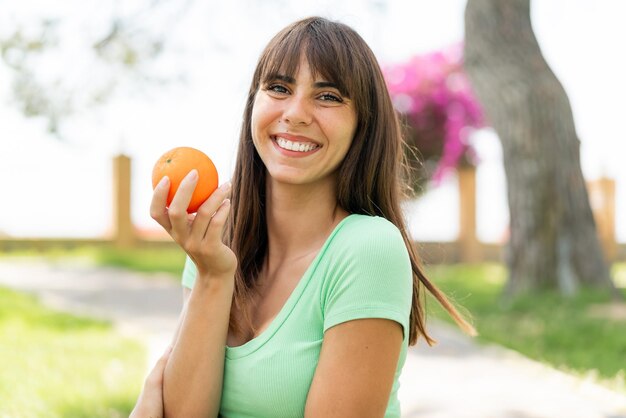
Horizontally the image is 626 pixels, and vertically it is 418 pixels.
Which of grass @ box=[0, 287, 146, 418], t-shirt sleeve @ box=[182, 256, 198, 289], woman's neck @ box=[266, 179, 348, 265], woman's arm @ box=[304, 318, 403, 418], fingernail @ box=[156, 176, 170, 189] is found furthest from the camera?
grass @ box=[0, 287, 146, 418]

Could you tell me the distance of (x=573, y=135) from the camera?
8.62 m

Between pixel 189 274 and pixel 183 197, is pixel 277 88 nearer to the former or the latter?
pixel 183 197

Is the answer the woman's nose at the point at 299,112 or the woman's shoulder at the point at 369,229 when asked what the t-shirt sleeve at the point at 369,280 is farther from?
the woman's nose at the point at 299,112

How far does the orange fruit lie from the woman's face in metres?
0.17

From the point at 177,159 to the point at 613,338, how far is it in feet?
16.0

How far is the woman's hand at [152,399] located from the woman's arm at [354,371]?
48 centimetres

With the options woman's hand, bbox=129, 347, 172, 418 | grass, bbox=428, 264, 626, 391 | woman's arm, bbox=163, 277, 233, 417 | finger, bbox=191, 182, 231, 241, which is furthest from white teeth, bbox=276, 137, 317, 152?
grass, bbox=428, 264, 626, 391

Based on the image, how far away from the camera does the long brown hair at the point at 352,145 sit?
7.43 feet

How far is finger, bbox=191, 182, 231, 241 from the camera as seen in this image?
2.09m

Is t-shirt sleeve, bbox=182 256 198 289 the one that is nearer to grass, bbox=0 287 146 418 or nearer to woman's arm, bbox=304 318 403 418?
woman's arm, bbox=304 318 403 418

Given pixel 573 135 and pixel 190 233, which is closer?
pixel 190 233

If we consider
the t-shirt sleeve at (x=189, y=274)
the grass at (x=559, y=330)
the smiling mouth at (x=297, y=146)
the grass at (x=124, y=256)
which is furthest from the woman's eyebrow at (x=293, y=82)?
the grass at (x=124, y=256)

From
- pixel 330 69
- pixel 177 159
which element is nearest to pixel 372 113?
pixel 330 69

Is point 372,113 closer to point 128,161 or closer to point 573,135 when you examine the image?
point 573,135
